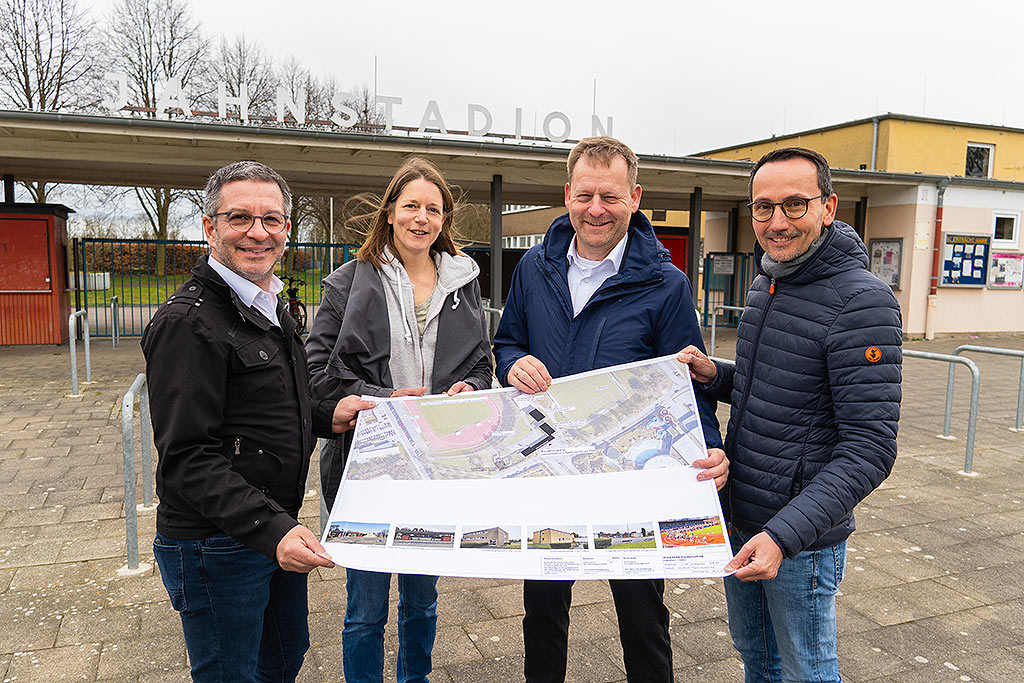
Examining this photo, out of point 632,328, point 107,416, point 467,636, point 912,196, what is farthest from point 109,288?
point 912,196

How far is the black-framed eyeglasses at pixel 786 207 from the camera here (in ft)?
6.42

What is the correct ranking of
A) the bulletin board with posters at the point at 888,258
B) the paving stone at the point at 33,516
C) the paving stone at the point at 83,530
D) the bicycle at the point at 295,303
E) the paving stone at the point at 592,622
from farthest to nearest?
the bulletin board with posters at the point at 888,258 < the bicycle at the point at 295,303 < the paving stone at the point at 33,516 < the paving stone at the point at 83,530 < the paving stone at the point at 592,622

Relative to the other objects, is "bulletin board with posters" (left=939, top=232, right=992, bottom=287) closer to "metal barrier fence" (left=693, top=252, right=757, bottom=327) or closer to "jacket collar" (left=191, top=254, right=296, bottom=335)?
"metal barrier fence" (left=693, top=252, right=757, bottom=327)

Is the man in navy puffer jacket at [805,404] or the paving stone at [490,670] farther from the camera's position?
the paving stone at [490,670]

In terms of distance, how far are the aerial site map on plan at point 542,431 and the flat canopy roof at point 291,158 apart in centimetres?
1023

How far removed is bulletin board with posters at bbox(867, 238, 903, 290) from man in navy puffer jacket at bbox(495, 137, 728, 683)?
644 inches

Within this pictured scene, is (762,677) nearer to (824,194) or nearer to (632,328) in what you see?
(632,328)

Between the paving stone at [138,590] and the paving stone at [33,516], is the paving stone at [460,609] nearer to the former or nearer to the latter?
the paving stone at [138,590]

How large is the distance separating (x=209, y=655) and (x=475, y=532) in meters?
0.82

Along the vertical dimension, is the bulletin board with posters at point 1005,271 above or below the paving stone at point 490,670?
above

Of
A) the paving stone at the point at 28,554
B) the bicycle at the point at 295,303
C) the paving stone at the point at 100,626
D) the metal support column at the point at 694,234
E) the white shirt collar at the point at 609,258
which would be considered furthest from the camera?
the metal support column at the point at 694,234

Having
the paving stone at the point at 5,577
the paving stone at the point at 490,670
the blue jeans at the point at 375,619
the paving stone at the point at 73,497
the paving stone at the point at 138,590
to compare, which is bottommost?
the paving stone at the point at 73,497

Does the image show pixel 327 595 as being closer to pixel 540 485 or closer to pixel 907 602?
pixel 540 485

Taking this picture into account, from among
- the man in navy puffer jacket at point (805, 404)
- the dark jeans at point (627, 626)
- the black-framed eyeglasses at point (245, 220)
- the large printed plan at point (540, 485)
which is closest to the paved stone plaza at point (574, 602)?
the dark jeans at point (627, 626)
